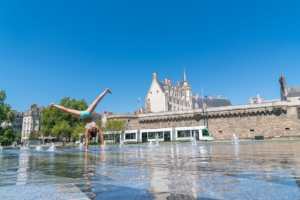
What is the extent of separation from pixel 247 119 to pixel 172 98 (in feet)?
85.1

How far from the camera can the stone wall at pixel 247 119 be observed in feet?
131

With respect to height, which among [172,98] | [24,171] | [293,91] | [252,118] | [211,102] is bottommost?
[24,171]

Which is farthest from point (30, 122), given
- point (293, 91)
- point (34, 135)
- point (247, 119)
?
→ point (293, 91)

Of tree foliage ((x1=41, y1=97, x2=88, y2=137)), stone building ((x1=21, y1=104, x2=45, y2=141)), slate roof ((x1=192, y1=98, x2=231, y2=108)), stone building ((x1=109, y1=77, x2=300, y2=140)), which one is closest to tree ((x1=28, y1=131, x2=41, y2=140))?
stone building ((x1=21, y1=104, x2=45, y2=141))

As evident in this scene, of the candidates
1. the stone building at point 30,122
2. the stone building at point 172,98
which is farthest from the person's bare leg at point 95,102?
the stone building at point 30,122

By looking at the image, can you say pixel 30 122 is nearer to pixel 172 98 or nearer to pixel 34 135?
pixel 34 135

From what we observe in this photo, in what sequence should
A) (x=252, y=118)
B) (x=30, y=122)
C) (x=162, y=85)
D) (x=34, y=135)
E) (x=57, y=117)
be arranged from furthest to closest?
(x=30, y=122), (x=34, y=135), (x=162, y=85), (x=57, y=117), (x=252, y=118)

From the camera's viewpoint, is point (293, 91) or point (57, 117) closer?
point (293, 91)

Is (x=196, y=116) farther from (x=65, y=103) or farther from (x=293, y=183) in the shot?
(x=293, y=183)

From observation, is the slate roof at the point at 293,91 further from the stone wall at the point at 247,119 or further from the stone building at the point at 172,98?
the stone building at the point at 172,98

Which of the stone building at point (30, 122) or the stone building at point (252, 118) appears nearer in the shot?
the stone building at point (252, 118)

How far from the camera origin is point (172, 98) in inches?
2594

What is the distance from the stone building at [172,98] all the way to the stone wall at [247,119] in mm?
10247

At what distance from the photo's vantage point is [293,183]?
9.45 feet
